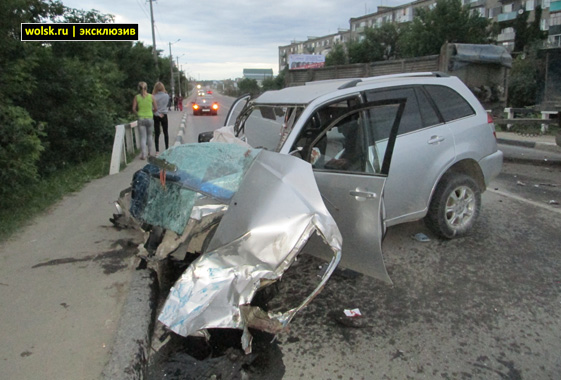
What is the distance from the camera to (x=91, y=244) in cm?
474

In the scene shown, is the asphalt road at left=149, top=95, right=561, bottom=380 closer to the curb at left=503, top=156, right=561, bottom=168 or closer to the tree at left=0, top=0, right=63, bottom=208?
the tree at left=0, top=0, right=63, bottom=208

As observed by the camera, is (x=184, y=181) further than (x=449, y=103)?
No

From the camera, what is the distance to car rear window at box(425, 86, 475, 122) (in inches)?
187

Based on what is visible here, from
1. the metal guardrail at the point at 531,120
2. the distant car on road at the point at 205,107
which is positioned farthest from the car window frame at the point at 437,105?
the distant car on road at the point at 205,107

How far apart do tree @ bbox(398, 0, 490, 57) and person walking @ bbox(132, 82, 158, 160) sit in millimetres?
33889

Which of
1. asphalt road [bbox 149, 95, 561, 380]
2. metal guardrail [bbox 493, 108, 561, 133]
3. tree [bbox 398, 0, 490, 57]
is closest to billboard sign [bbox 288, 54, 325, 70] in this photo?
tree [bbox 398, 0, 490, 57]

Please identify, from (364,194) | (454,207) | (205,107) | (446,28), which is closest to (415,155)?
(454,207)

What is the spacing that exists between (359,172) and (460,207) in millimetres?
1906

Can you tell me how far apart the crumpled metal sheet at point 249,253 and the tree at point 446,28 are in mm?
39022

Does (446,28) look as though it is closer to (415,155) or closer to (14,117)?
(415,155)

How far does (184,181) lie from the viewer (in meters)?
3.62

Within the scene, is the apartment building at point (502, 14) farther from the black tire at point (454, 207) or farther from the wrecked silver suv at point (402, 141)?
the black tire at point (454, 207)

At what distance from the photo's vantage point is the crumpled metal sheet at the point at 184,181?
11.5 feet

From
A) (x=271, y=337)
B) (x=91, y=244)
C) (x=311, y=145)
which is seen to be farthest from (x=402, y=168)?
(x=91, y=244)
